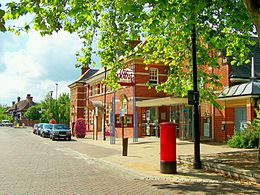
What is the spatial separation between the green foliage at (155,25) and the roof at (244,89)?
3967mm

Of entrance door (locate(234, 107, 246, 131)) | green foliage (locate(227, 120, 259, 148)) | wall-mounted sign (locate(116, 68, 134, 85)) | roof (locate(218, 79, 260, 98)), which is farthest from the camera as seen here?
wall-mounted sign (locate(116, 68, 134, 85))

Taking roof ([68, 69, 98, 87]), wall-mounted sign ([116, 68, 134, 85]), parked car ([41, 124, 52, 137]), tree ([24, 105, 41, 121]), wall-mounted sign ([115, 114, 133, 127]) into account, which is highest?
roof ([68, 69, 98, 87])

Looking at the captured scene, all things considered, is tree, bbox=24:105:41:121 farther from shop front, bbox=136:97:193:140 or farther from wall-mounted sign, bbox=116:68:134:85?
wall-mounted sign, bbox=116:68:134:85

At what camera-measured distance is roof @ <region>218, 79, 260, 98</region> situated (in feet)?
68.4

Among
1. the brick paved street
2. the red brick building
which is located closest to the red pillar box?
the brick paved street

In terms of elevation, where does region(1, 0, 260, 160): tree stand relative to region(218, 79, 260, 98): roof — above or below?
above

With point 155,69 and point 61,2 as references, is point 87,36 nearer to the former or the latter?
point 61,2

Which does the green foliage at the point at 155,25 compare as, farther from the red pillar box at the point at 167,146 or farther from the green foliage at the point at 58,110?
the green foliage at the point at 58,110

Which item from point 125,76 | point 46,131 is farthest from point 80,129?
point 125,76

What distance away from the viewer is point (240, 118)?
23.3m

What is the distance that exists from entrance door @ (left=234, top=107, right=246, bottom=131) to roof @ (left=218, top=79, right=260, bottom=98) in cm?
136

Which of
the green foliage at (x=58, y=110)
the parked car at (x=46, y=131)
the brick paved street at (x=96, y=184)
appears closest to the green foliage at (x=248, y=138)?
the brick paved street at (x=96, y=184)

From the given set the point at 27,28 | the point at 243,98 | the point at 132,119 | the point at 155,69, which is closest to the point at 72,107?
the point at 155,69

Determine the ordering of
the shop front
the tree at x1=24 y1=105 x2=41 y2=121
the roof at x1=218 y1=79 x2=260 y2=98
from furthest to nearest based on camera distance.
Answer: the tree at x1=24 y1=105 x2=41 y2=121
the shop front
the roof at x1=218 y1=79 x2=260 y2=98
